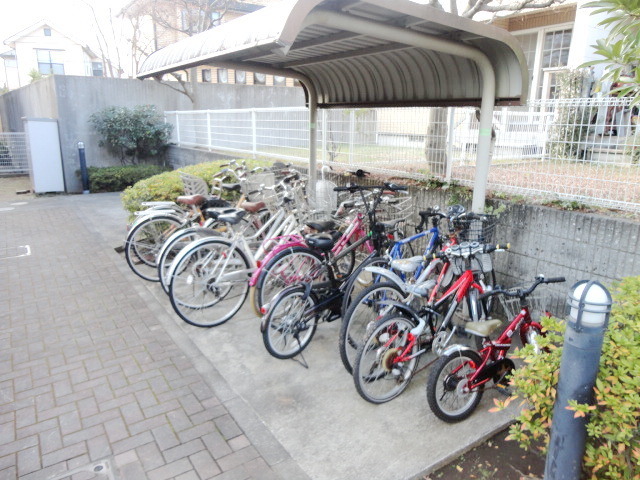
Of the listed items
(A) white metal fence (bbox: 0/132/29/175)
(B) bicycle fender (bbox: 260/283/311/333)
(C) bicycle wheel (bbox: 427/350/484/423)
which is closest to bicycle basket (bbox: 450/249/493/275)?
(C) bicycle wheel (bbox: 427/350/484/423)

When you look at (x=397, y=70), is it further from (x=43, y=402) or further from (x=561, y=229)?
(x=43, y=402)

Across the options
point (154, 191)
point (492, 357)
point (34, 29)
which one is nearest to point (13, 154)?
point (154, 191)

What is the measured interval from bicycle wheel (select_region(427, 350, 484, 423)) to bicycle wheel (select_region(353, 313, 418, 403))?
0.97 feet

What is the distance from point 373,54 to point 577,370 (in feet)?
11.5

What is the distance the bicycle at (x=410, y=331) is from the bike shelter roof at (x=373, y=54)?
46.7 inches

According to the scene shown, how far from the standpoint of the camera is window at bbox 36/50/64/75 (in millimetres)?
31625

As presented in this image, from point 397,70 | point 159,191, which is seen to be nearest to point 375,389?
point 397,70

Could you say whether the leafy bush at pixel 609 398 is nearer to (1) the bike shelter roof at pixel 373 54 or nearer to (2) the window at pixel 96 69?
(1) the bike shelter roof at pixel 373 54

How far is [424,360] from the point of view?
12.0 ft

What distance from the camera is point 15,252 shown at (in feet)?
21.1

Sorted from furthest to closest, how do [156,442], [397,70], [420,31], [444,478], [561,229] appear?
[397,70] → [561,229] → [420,31] → [156,442] → [444,478]

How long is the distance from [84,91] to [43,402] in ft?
35.0

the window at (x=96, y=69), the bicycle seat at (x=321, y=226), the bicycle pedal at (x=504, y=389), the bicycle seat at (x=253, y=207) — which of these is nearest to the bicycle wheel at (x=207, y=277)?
the bicycle seat at (x=253, y=207)

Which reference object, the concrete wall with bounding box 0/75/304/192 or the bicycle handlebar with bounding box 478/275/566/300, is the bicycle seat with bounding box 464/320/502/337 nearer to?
the bicycle handlebar with bounding box 478/275/566/300
